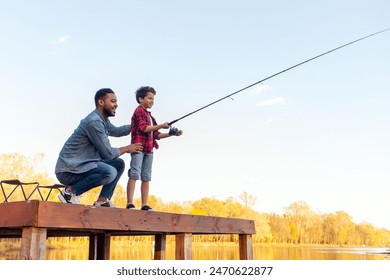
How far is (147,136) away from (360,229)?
261ft

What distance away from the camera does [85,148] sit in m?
4.23

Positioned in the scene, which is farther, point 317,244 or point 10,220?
point 317,244

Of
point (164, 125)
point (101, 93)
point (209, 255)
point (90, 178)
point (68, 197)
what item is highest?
point (101, 93)

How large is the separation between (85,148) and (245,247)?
2909 mm

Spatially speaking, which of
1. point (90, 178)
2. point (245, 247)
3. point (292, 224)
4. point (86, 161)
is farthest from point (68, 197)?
point (292, 224)

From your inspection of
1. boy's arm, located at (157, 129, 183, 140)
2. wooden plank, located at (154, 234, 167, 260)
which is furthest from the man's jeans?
wooden plank, located at (154, 234, 167, 260)

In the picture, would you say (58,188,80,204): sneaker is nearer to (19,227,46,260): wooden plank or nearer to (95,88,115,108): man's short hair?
(19,227,46,260): wooden plank

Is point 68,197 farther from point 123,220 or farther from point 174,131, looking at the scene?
point 174,131

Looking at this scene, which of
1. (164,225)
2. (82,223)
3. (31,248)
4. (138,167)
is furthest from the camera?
(138,167)
